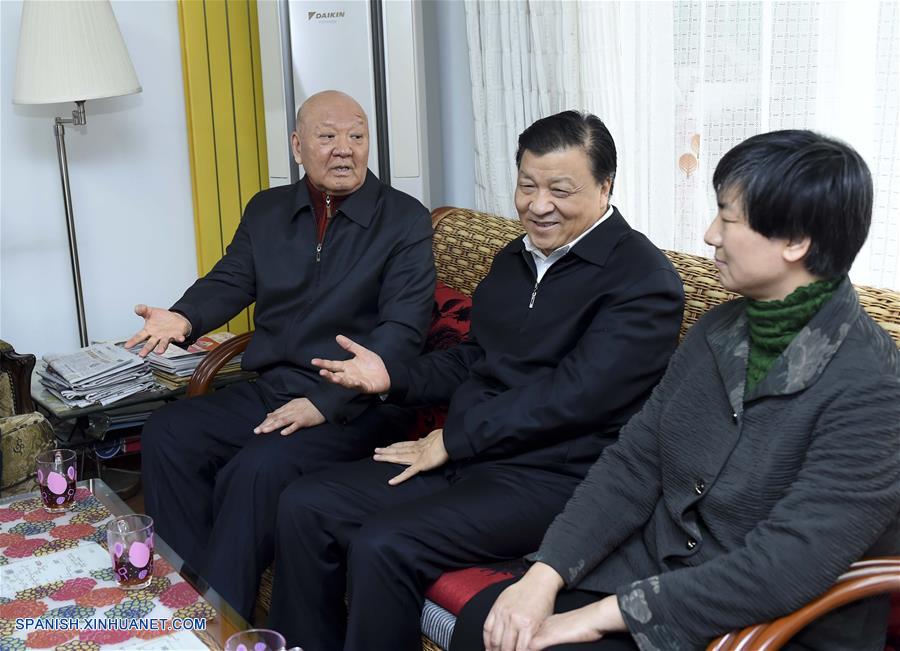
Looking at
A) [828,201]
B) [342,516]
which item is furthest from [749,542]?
[342,516]

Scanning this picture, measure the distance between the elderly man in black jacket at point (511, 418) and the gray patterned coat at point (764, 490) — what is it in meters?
0.26

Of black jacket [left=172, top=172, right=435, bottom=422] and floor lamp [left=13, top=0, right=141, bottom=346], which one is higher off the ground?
floor lamp [left=13, top=0, right=141, bottom=346]

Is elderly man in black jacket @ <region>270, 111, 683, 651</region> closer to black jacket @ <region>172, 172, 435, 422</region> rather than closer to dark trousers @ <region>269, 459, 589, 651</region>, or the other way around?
dark trousers @ <region>269, 459, 589, 651</region>

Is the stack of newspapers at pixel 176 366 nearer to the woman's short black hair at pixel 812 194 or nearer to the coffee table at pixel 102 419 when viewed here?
the coffee table at pixel 102 419

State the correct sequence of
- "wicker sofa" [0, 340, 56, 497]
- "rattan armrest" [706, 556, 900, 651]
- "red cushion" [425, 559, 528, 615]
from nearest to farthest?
"rattan armrest" [706, 556, 900, 651]
"red cushion" [425, 559, 528, 615]
"wicker sofa" [0, 340, 56, 497]

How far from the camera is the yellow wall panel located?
375cm

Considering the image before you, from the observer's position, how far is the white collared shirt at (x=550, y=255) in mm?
2082

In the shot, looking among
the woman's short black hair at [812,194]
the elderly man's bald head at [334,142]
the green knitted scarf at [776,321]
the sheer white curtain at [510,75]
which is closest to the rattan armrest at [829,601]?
the green knitted scarf at [776,321]

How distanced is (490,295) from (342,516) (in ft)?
1.89

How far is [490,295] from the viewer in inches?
87.7

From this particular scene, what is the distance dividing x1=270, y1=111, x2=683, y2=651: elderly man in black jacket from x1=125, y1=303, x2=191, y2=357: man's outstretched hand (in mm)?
583

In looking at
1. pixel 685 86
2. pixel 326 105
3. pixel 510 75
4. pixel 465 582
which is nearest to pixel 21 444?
pixel 326 105

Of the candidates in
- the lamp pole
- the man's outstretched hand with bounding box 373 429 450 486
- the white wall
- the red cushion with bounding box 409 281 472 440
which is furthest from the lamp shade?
the man's outstretched hand with bounding box 373 429 450 486

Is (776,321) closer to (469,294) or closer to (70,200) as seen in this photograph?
(469,294)
